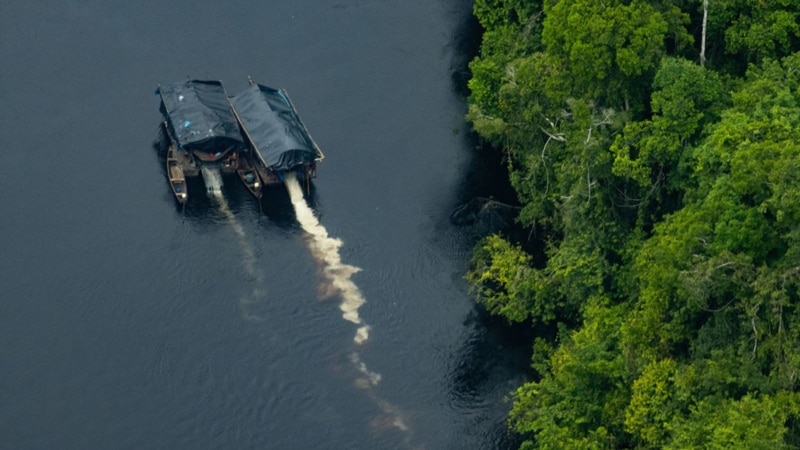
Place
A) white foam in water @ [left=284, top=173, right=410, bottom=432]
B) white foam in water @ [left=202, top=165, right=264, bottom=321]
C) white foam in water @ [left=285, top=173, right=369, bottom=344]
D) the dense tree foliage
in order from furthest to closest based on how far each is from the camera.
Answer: white foam in water @ [left=202, top=165, right=264, bottom=321] < white foam in water @ [left=285, top=173, right=369, bottom=344] < white foam in water @ [left=284, top=173, right=410, bottom=432] < the dense tree foliage

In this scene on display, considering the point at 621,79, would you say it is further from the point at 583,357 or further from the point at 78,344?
the point at 78,344

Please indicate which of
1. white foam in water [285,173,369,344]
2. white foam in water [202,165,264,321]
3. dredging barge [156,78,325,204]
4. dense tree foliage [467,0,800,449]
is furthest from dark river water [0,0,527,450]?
dense tree foliage [467,0,800,449]

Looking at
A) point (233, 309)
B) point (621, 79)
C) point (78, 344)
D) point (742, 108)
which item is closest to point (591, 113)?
point (621, 79)

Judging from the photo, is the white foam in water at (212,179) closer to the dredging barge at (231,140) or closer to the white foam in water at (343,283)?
the dredging barge at (231,140)

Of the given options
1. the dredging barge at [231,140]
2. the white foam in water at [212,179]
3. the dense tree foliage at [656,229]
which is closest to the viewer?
the dense tree foliage at [656,229]

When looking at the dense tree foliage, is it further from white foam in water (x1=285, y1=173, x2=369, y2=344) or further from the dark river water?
white foam in water (x1=285, y1=173, x2=369, y2=344)

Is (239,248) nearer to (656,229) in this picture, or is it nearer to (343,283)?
(343,283)

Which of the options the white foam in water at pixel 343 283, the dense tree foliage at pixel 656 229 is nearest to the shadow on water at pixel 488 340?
the dense tree foliage at pixel 656 229
